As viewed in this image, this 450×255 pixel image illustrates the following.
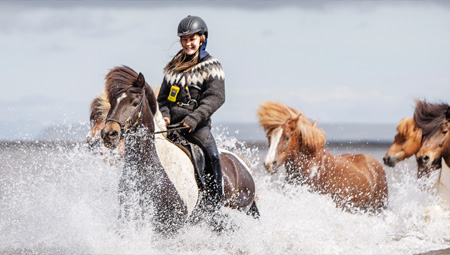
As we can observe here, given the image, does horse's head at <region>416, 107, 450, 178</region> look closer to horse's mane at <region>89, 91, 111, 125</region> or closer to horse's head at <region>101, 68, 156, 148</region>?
horse's mane at <region>89, 91, 111, 125</region>

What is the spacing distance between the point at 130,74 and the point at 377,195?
19.2 ft

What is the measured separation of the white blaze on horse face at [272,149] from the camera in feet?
31.6

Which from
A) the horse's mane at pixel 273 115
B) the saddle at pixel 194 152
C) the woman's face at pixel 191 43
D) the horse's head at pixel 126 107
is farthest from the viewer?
the horse's mane at pixel 273 115

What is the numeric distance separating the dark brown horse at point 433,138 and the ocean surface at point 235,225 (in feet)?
1.32

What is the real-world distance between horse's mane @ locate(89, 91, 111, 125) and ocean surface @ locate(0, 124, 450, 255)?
999 millimetres

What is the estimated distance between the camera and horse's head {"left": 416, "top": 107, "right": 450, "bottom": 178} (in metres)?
9.62

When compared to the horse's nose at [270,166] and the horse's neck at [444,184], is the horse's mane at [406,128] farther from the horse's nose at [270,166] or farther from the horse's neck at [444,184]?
the horse's nose at [270,166]

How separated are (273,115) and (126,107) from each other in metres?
4.36

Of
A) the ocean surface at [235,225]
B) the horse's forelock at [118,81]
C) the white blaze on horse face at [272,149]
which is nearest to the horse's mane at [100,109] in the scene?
the ocean surface at [235,225]

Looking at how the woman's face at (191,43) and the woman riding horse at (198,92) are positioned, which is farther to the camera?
the woman's face at (191,43)

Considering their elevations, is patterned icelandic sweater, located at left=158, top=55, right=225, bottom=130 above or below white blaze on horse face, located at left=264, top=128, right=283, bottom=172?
above

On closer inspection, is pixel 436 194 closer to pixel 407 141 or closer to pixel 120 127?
pixel 407 141

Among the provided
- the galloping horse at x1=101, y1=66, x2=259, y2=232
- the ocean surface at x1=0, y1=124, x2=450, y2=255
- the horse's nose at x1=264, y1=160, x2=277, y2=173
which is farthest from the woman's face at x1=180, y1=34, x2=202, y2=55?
the horse's nose at x1=264, y1=160, x2=277, y2=173

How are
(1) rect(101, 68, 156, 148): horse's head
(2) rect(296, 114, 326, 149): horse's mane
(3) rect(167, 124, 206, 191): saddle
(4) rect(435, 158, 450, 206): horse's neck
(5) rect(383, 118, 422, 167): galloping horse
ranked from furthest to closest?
(5) rect(383, 118, 422, 167): galloping horse < (2) rect(296, 114, 326, 149): horse's mane < (4) rect(435, 158, 450, 206): horse's neck < (3) rect(167, 124, 206, 191): saddle < (1) rect(101, 68, 156, 148): horse's head
